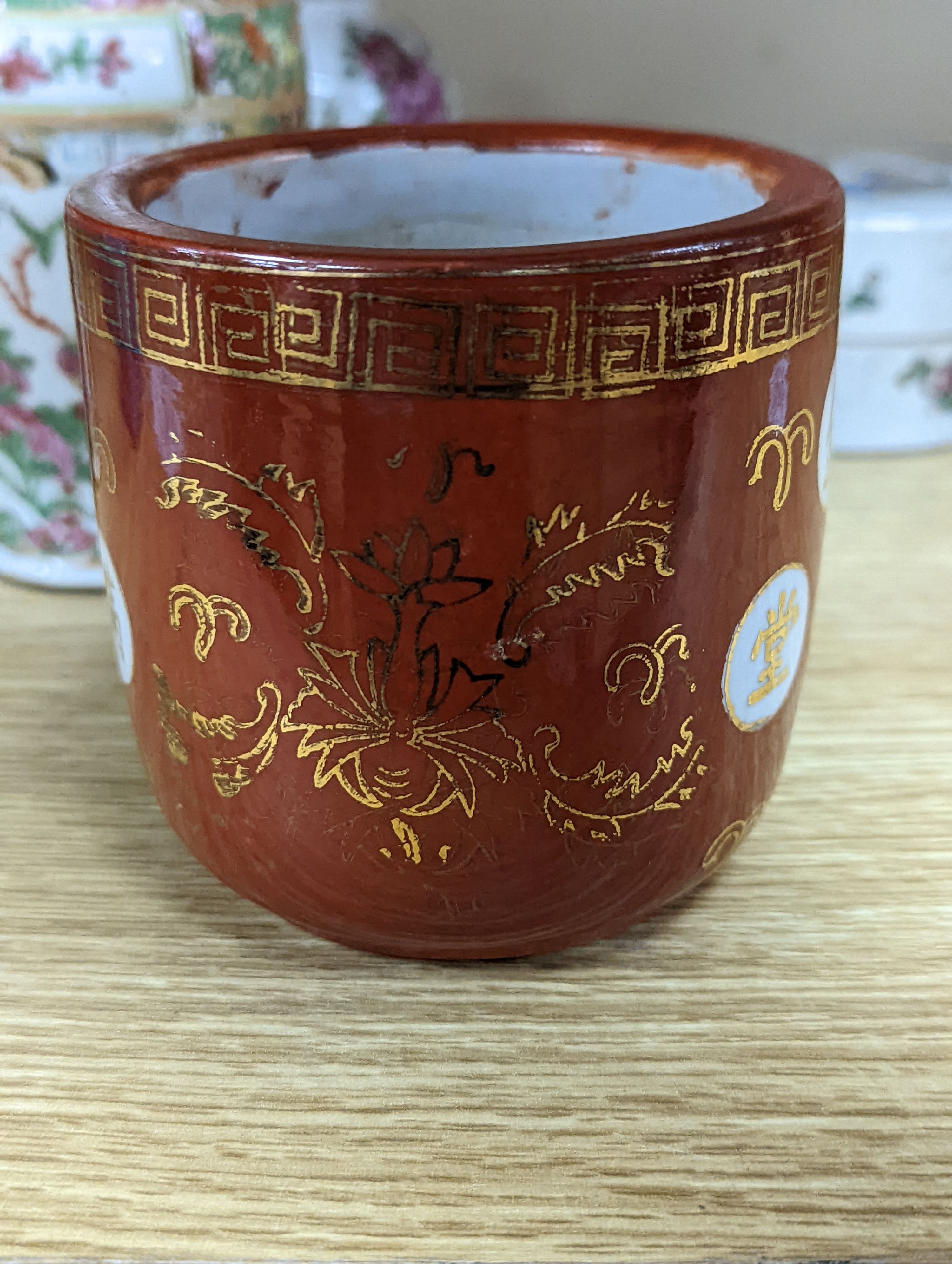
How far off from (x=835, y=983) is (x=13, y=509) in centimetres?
47

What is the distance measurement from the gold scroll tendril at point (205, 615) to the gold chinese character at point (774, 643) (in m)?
0.15

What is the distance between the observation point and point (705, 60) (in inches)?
30.1

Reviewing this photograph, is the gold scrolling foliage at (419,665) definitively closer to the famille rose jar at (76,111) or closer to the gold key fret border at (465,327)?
the gold key fret border at (465,327)

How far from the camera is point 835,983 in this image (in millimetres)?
374

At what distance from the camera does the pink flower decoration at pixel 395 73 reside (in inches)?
23.4

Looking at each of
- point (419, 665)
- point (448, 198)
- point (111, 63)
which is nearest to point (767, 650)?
point (419, 665)

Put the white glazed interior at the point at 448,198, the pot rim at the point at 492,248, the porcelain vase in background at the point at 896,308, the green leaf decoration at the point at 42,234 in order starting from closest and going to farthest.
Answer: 1. the pot rim at the point at 492,248
2. the white glazed interior at the point at 448,198
3. the green leaf decoration at the point at 42,234
4. the porcelain vase in background at the point at 896,308

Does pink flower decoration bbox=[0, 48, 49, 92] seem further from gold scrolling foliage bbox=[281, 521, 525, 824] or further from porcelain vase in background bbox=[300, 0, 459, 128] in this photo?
gold scrolling foliage bbox=[281, 521, 525, 824]

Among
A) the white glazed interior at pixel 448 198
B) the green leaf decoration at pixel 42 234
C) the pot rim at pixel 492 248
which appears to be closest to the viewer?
the pot rim at pixel 492 248

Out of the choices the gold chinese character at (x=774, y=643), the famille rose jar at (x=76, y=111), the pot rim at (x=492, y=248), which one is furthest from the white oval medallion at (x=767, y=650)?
the famille rose jar at (x=76, y=111)

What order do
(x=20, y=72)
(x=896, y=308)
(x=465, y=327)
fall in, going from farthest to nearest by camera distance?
(x=896, y=308), (x=20, y=72), (x=465, y=327)

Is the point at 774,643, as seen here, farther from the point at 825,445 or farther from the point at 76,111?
the point at 76,111

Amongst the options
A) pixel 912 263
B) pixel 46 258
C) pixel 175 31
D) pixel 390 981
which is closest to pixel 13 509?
pixel 46 258

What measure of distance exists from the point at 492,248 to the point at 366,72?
31 centimetres
